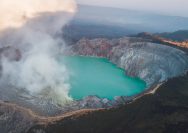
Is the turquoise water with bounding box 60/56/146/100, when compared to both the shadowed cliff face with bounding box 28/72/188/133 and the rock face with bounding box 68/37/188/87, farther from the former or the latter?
the shadowed cliff face with bounding box 28/72/188/133

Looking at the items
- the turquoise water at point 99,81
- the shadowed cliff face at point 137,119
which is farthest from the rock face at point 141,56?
the shadowed cliff face at point 137,119

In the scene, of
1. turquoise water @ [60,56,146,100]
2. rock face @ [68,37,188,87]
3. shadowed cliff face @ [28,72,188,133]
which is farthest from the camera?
rock face @ [68,37,188,87]

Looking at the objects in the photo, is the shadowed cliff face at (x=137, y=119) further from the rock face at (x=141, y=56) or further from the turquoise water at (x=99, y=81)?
the rock face at (x=141, y=56)

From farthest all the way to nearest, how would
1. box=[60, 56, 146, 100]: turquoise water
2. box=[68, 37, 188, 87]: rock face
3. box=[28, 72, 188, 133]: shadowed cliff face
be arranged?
box=[68, 37, 188, 87]: rock face
box=[60, 56, 146, 100]: turquoise water
box=[28, 72, 188, 133]: shadowed cliff face

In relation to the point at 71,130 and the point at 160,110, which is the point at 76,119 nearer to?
the point at 71,130

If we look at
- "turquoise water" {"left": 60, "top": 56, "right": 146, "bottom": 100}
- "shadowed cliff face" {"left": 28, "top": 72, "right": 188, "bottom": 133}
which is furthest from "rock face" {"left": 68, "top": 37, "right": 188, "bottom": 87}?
"shadowed cliff face" {"left": 28, "top": 72, "right": 188, "bottom": 133}
